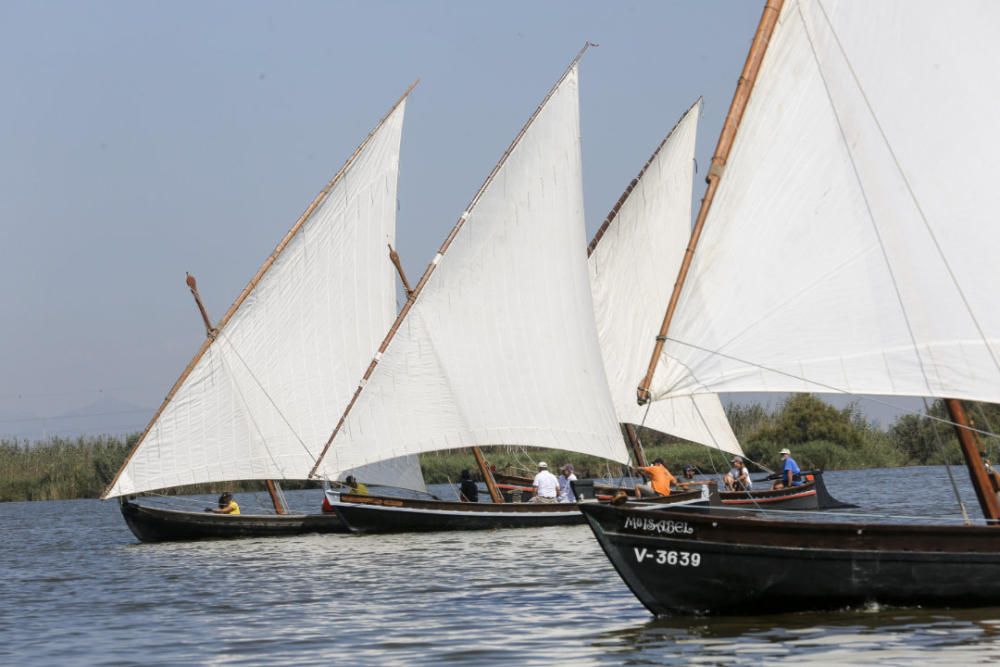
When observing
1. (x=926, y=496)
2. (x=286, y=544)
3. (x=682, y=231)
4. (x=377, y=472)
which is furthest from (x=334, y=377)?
(x=926, y=496)

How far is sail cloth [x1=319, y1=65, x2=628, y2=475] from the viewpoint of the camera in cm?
3691

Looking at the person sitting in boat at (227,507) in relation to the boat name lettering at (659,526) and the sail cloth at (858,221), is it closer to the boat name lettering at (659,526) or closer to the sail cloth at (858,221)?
the boat name lettering at (659,526)

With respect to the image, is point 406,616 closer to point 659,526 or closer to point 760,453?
point 659,526

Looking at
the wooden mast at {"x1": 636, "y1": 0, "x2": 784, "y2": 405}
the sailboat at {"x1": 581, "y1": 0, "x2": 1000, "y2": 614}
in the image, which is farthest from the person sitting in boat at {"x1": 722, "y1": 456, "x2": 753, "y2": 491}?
the wooden mast at {"x1": 636, "y1": 0, "x2": 784, "y2": 405}

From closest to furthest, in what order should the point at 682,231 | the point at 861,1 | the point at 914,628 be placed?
the point at 914,628, the point at 861,1, the point at 682,231

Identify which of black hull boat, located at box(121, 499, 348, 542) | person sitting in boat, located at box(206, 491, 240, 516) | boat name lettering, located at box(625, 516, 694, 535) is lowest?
boat name lettering, located at box(625, 516, 694, 535)

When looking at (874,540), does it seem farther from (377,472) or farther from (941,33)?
(377,472)

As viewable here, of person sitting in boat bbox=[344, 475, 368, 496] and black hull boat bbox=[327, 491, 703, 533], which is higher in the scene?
person sitting in boat bbox=[344, 475, 368, 496]

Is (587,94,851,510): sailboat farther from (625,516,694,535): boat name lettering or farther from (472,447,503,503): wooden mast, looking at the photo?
(625,516,694,535): boat name lettering

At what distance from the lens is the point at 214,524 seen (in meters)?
42.4

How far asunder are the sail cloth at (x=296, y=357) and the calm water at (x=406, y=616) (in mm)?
3494

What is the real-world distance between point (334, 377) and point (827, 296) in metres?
26.1

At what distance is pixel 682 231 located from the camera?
1850 inches

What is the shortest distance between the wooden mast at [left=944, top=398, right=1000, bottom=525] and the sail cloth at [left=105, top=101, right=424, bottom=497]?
23.5 m
